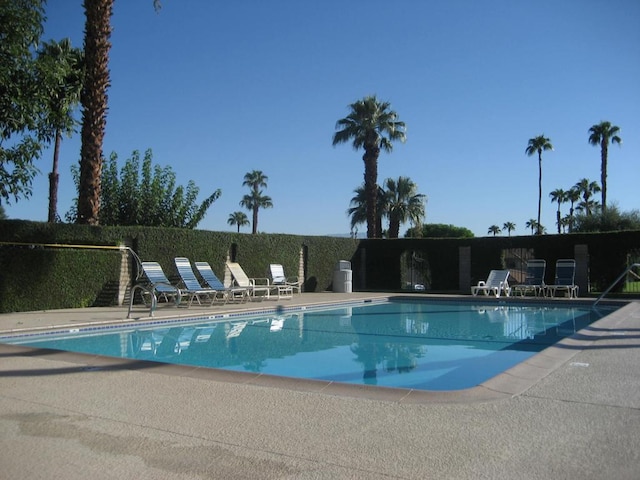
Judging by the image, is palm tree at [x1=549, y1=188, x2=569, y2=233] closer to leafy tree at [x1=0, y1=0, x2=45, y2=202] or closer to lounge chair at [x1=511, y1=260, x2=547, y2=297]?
lounge chair at [x1=511, y1=260, x2=547, y2=297]

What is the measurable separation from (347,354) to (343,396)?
367cm

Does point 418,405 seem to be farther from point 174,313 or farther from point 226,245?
point 226,245

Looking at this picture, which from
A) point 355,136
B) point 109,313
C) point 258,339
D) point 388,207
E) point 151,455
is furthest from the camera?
point 388,207

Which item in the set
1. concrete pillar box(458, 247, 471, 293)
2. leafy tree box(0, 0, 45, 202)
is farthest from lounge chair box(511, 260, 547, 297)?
leafy tree box(0, 0, 45, 202)

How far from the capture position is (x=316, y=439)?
3.23m

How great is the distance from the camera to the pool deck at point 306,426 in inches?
110

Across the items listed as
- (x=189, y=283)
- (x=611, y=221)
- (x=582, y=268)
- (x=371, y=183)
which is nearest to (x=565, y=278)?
(x=582, y=268)

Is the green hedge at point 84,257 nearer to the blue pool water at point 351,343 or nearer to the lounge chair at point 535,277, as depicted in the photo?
the blue pool water at point 351,343

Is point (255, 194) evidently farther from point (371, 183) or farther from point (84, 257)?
point (84, 257)

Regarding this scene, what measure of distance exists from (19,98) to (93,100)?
11.2ft

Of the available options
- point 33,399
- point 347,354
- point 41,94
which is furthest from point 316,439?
point 41,94

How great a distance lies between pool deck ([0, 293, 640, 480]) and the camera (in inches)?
110

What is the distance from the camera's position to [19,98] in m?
9.72

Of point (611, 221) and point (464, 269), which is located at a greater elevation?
point (611, 221)
